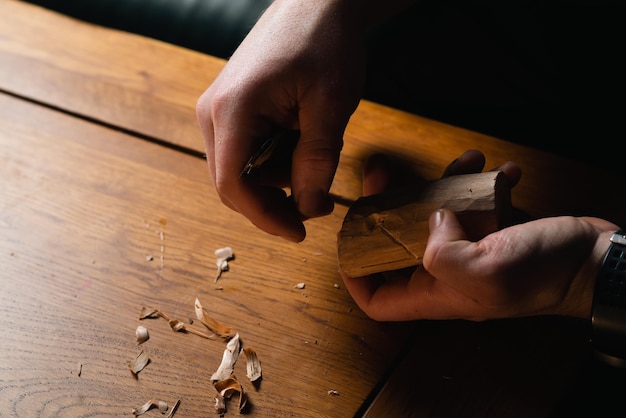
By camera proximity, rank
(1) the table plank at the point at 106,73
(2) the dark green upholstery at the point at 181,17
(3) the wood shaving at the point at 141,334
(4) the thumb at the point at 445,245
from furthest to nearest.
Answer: (2) the dark green upholstery at the point at 181,17 → (1) the table plank at the point at 106,73 → (3) the wood shaving at the point at 141,334 → (4) the thumb at the point at 445,245

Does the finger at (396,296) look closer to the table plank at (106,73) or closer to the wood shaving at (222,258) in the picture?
the wood shaving at (222,258)

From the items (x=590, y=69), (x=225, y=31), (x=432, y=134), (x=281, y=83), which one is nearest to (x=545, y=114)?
(x=590, y=69)

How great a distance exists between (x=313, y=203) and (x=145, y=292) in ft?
0.81

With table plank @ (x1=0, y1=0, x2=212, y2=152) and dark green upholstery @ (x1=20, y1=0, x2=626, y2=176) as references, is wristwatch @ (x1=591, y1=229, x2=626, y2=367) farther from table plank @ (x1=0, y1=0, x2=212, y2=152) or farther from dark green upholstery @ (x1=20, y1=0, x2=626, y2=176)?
table plank @ (x1=0, y1=0, x2=212, y2=152)

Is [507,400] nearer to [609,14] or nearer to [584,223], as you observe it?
[584,223]

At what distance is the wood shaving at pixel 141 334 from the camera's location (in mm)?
762

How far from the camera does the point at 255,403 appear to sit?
2.33 feet

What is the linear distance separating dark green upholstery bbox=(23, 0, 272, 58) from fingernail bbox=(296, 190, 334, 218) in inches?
28.1

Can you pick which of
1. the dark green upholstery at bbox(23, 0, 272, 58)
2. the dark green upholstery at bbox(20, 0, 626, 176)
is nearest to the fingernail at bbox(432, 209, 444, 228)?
the dark green upholstery at bbox(20, 0, 626, 176)

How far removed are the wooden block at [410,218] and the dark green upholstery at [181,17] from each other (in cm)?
79

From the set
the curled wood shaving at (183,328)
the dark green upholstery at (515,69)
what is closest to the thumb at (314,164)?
the curled wood shaving at (183,328)

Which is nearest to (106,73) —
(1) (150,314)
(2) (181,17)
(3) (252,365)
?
(2) (181,17)

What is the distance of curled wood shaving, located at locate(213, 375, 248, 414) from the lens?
703mm

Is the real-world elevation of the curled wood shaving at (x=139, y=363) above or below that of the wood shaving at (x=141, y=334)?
below
